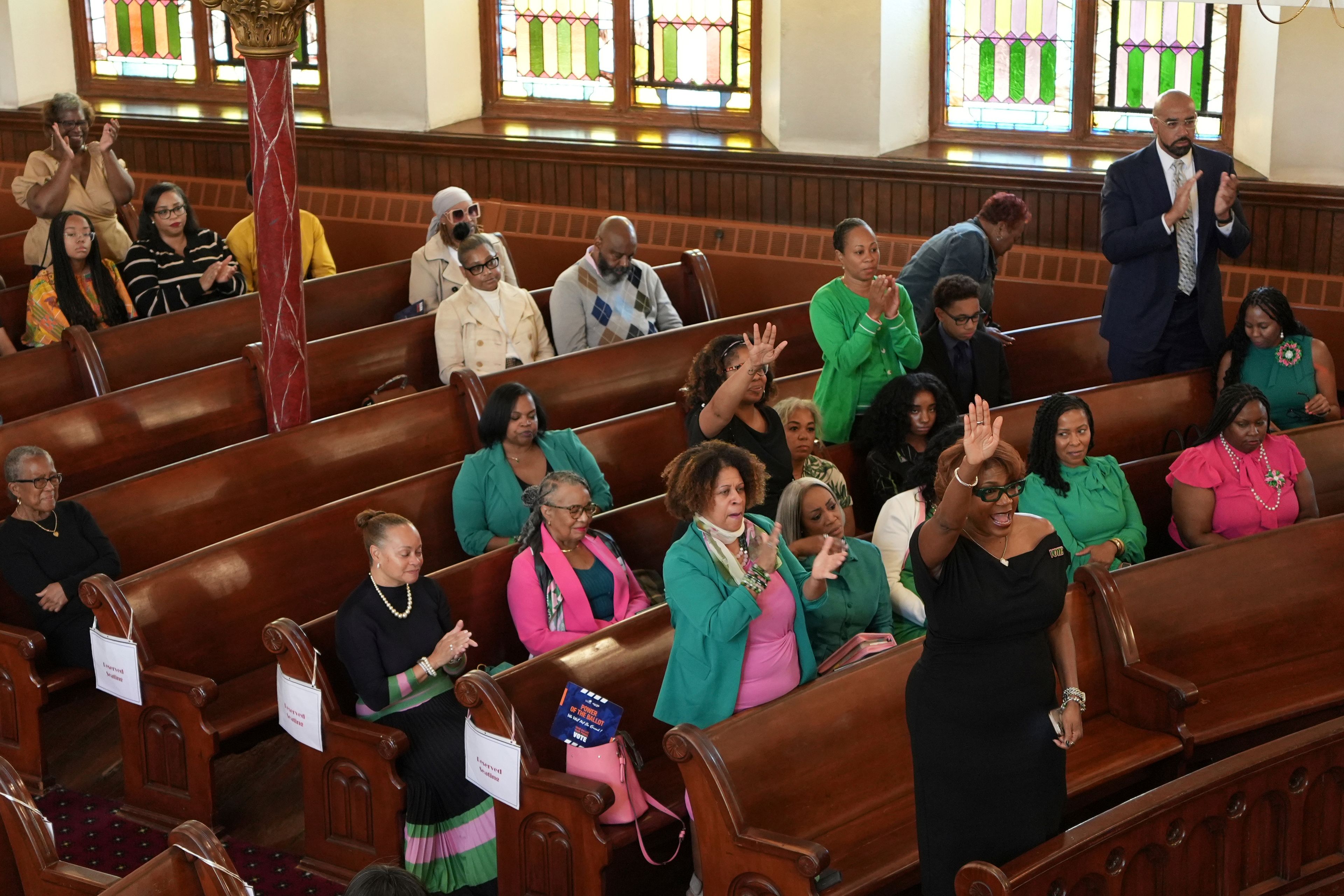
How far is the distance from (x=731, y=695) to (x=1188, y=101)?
3001mm

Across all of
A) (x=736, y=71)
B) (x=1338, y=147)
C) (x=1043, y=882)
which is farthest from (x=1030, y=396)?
(x=1043, y=882)

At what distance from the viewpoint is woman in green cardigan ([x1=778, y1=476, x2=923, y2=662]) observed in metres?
4.12

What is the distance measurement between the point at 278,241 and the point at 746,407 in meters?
1.85

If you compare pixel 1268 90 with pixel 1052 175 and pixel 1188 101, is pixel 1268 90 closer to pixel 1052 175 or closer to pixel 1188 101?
pixel 1052 175

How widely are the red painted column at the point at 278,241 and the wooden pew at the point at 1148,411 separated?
8.47 feet

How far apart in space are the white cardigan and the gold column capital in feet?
8.59

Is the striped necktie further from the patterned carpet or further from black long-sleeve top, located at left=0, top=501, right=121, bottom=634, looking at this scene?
black long-sleeve top, located at left=0, top=501, right=121, bottom=634

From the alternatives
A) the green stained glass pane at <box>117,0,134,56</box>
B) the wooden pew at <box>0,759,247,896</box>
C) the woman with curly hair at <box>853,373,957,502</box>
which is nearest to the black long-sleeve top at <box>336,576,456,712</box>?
the wooden pew at <box>0,759,247,896</box>

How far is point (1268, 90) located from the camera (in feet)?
22.1

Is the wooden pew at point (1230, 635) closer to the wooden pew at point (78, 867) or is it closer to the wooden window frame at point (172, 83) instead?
the wooden pew at point (78, 867)

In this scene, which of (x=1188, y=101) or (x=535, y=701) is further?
(x=1188, y=101)

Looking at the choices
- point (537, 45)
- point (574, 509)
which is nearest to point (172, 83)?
point (537, 45)

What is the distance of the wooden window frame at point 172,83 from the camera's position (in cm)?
912

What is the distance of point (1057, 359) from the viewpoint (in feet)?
20.7
